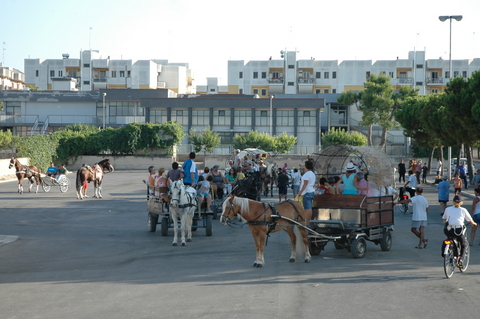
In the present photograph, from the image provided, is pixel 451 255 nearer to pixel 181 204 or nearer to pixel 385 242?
pixel 385 242

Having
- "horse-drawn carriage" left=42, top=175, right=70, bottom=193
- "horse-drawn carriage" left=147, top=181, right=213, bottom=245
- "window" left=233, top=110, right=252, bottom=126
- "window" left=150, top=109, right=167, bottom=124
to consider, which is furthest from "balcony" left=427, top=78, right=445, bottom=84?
"horse-drawn carriage" left=147, top=181, right=213, bottom=245

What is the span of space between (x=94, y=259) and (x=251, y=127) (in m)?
64.8

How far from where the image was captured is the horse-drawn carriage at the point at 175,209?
15.1 metres

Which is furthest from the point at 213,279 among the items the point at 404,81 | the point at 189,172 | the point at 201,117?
the point at 404,81

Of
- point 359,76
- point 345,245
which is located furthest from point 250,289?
point 359,76

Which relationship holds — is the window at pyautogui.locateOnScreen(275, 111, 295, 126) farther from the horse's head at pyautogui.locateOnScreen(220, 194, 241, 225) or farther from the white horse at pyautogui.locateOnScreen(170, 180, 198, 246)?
the horse's head at pyautogui.locateOnScreen(220, 194, 241, 225)

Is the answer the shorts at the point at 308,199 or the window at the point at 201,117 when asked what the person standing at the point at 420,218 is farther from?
the window at the point at 201,117

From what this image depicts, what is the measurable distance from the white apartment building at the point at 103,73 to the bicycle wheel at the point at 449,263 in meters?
99.9

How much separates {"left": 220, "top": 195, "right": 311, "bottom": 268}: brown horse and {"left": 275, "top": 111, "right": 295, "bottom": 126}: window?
6475 centimetres

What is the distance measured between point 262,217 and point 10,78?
438 feet

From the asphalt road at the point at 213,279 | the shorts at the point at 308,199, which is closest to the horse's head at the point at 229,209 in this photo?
the asphalt road at the point at 213,279

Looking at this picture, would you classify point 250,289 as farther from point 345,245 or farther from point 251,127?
point 251,127

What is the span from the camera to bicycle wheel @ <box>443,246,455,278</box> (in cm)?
1068

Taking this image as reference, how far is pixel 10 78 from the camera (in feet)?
438
